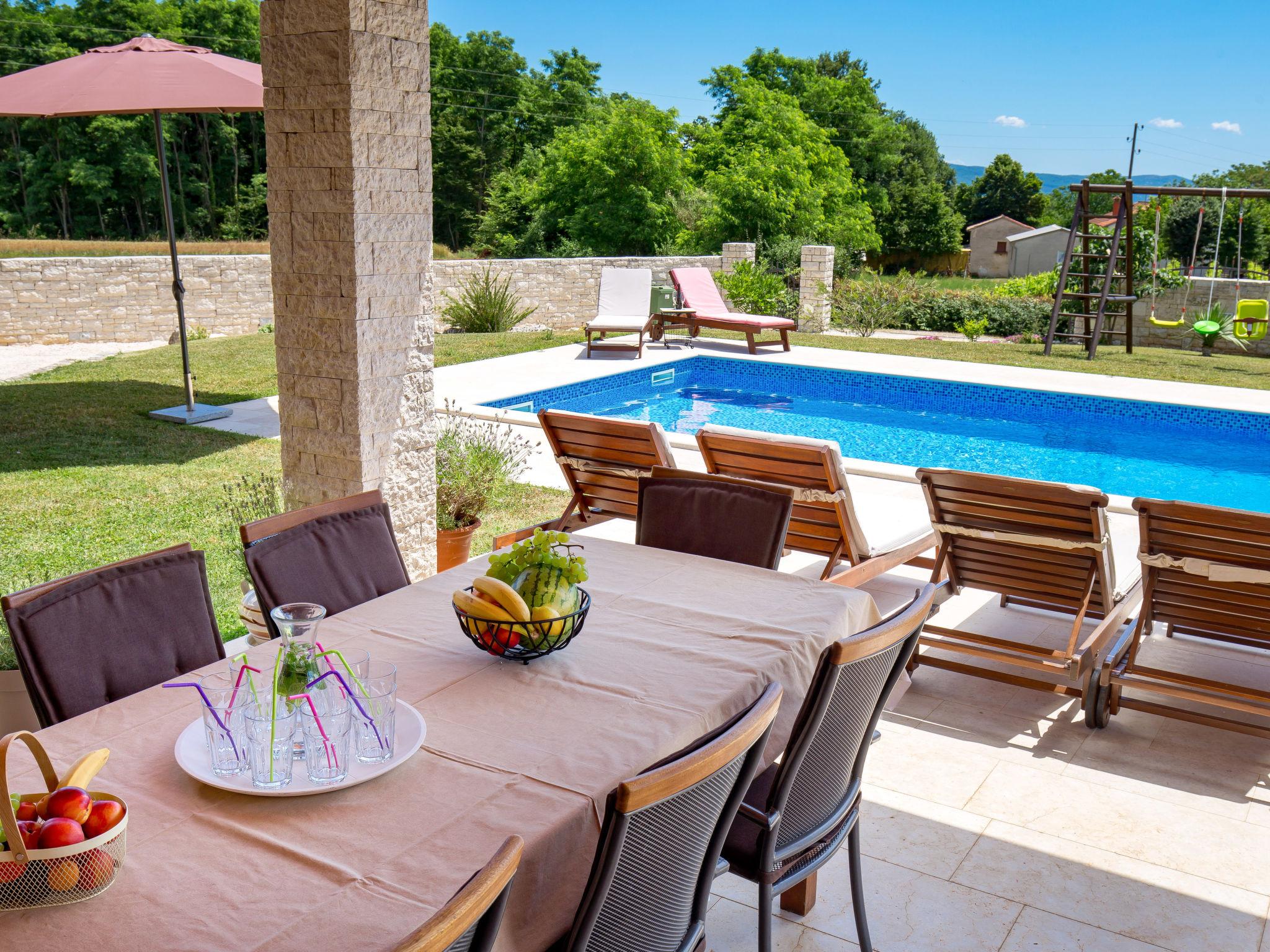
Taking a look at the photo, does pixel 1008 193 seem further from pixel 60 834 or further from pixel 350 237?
pixel 60 834

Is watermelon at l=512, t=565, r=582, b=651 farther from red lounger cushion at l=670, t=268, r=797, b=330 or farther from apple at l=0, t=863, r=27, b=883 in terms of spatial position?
red lounger cushion at l=670, t=268, r=797, b=330

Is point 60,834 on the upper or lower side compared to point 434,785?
upper

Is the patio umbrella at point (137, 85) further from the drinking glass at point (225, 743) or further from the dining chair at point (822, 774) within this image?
the dining chair at point (822, 774)

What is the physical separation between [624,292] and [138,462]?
23.9ft

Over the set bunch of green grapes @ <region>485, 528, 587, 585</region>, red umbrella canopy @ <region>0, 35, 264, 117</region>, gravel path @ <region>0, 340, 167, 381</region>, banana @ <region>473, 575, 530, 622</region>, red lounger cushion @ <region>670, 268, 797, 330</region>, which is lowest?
gravel path @ <region>0, 340, 167, 381</region>

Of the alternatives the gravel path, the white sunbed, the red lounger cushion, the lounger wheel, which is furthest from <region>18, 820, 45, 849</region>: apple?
the red lounger cushion

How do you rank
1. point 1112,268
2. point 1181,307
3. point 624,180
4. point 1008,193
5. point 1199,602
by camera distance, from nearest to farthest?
point 1199,602
point 1112,268
point 1181,307
point 624,180
point 1008,193

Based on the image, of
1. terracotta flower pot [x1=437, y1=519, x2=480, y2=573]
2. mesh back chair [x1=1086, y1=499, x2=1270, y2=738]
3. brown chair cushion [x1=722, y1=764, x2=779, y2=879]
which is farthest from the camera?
terracotta flower pot [x1=437, y1=519, x2=480, y2=573]

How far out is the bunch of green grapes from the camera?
2.28 m

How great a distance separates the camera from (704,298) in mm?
13523

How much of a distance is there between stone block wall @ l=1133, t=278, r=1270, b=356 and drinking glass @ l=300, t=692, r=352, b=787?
1691 centimetres

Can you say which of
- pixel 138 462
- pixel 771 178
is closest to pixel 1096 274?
pixel 771 178

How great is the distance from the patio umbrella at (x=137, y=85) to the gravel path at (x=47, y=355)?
14.6 feet

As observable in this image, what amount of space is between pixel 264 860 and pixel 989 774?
2480 millimetres
